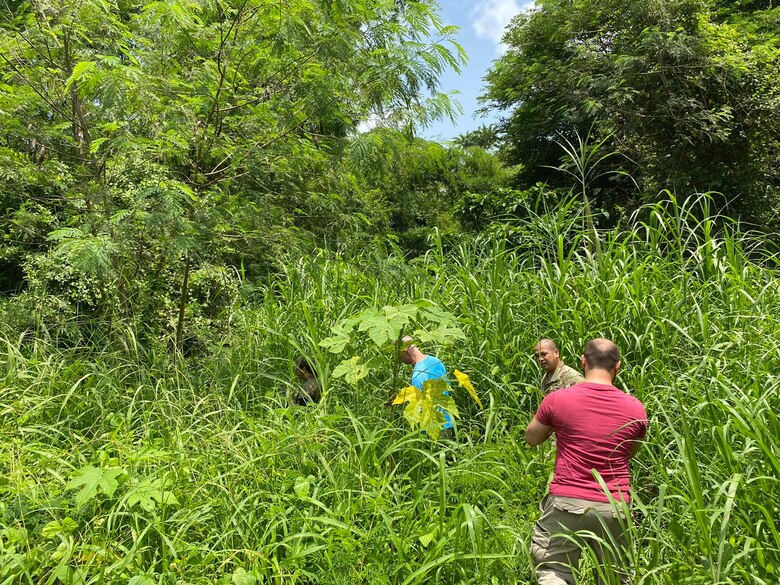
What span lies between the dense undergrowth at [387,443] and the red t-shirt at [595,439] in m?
0.13

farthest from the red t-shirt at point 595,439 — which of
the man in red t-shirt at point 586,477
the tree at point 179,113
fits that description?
the tree at point 179,113

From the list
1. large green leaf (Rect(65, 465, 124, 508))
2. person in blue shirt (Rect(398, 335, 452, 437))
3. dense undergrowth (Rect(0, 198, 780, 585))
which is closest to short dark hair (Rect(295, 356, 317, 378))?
dense undergrowth (Rect(0, 198, 780, 585))

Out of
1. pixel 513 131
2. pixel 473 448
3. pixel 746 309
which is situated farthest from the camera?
pixel 513 131

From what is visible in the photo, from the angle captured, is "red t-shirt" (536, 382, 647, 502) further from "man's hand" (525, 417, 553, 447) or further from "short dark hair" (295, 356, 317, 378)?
"short dark hair" (295, 356, 317, 378)

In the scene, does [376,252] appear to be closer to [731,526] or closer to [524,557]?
[524,557]

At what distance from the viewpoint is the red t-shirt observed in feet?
7.37

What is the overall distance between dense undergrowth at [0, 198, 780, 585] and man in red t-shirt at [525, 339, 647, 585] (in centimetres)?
11

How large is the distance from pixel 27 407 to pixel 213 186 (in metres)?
2.24

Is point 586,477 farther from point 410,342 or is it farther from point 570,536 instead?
point 410,342

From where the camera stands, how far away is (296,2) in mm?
3678

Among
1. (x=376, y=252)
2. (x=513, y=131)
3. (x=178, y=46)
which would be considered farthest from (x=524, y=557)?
(x=513, y=131)

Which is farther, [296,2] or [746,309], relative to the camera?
[296,2]

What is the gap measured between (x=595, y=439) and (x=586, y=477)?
16cm

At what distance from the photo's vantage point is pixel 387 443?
3080 mm
